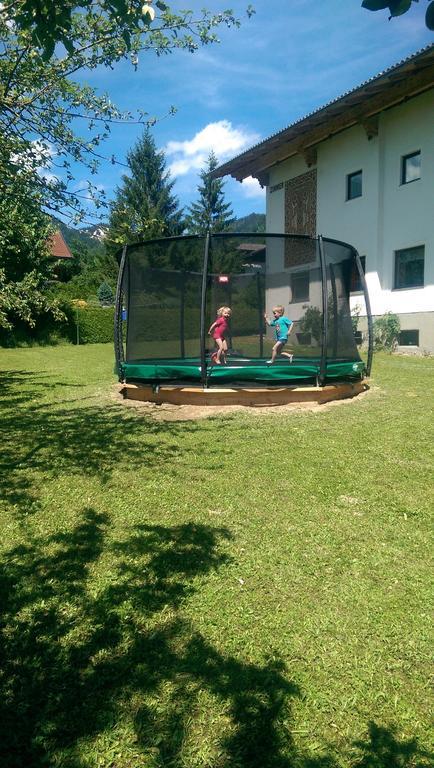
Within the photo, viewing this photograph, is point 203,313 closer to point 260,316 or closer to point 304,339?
point 304,339

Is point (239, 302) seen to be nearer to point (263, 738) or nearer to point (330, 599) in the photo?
A: point (330, 599)

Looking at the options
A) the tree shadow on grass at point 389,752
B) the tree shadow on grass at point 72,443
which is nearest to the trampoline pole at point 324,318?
the tree shadow on grass at point 72,443

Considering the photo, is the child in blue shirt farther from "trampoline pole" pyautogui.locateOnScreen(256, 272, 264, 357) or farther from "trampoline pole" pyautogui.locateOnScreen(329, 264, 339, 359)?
"trampoline pole" pyautogui.locateOnScreen(329, 264, 339, 359)

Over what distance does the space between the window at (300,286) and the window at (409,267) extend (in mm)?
7234

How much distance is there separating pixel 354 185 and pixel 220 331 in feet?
37.3

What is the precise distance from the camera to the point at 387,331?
1448cm

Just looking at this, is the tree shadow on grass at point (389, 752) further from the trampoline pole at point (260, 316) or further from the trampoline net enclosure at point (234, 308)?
the trampoline pole at point (260, 316)

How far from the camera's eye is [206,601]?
8.08 ft

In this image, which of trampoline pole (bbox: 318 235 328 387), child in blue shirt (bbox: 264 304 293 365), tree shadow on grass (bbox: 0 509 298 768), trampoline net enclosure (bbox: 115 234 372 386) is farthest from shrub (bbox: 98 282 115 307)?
tree shadow on grass (bbox: 0 509 298 768)

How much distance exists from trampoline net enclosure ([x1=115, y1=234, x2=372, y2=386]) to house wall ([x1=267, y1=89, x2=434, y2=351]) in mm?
6407

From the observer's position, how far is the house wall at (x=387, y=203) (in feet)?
45.1

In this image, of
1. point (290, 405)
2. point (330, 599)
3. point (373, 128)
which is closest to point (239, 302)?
point (290, 405)

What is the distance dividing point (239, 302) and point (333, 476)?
16.3 feet

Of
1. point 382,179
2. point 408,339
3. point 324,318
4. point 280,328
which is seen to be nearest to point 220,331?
point 280,328
